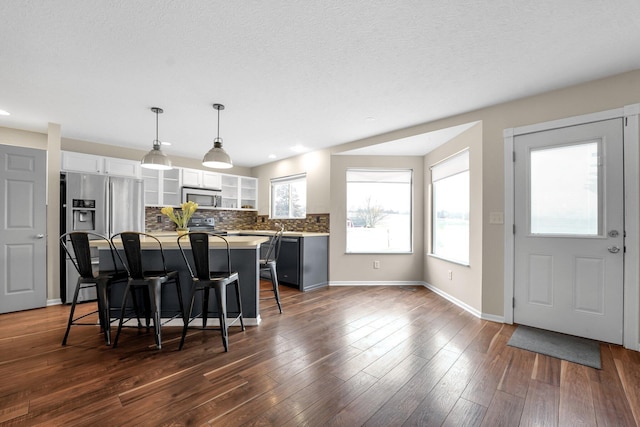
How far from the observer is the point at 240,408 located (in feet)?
5.53

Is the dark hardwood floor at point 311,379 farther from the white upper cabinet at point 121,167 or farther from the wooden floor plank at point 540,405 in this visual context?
the white upper cabinet at point 121,167

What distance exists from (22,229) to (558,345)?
6194 millimetres

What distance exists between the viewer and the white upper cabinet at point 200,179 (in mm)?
5648

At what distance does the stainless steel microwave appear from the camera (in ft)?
18.4

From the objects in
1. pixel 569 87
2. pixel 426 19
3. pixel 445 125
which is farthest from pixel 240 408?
pixel 569 87

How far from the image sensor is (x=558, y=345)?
2.55 m

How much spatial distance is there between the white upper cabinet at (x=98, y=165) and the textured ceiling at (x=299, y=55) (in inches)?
26.4

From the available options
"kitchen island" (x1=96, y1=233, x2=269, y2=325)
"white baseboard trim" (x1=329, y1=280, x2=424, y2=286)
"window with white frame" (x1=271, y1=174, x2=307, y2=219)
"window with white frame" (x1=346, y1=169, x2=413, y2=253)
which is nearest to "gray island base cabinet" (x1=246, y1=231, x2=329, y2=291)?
"white baseboard trim" (x1=329, y1=280, x2=424, y2=286)

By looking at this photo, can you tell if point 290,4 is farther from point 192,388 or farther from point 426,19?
point 192,388

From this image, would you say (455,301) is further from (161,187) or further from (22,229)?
(22,229)

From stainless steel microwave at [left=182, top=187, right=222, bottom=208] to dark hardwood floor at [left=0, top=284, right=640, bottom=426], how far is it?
3024 mm

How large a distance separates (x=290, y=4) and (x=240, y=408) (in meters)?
2.49

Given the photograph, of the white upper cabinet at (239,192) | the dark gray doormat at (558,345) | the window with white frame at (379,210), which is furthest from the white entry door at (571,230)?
the white upper cabinet at (239,192)

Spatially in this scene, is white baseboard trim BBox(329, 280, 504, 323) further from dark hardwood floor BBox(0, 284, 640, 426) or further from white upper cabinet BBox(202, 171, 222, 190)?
white upper cabinet BBox(202, 171, 222, 190)
